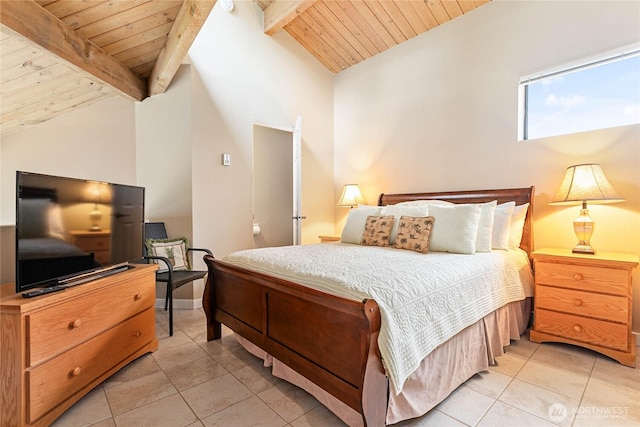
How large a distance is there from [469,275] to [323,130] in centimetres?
325

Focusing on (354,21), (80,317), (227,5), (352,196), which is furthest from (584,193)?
(227,5)

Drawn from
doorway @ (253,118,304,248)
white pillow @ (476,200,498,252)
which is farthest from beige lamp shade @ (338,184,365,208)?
white pillow @ (476,200,498,252)

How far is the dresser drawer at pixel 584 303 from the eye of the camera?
6.61 feet

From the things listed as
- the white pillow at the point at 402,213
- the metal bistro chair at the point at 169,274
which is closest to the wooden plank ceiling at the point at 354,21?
the white pillow at the point at 402,213

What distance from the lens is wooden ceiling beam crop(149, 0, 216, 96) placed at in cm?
210

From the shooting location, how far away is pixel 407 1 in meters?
3.22

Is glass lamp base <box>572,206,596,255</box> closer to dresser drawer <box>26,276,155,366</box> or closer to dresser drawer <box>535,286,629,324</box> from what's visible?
dresser drawer <box>535,286,629,324</box>

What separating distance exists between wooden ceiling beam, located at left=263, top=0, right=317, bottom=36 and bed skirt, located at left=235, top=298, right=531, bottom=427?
3490 millimetres

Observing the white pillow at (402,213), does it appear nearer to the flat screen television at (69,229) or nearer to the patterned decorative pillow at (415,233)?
the patterned decorative pillow at (415,233)

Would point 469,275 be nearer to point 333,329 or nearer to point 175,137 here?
point 333,329

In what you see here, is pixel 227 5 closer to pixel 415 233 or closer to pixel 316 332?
pixel 415 233

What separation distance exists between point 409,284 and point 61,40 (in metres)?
2.65

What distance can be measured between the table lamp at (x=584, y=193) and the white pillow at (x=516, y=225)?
0.27 metres

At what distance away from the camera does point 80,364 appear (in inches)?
64.8
